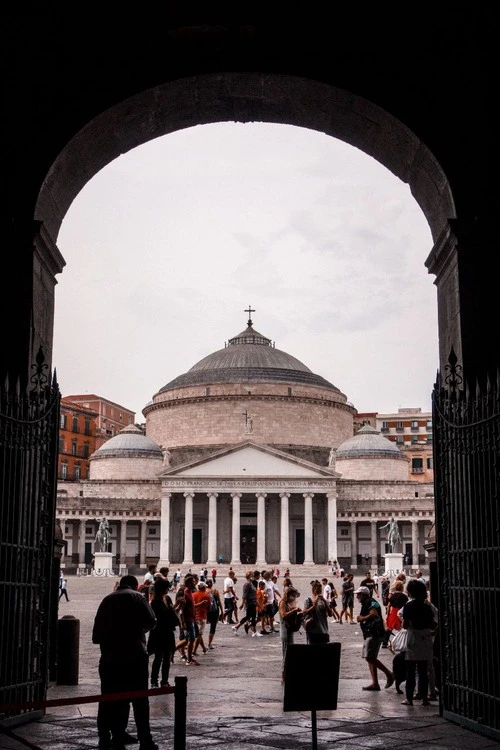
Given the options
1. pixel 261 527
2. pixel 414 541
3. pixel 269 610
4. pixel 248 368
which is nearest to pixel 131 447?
pixel 248 368

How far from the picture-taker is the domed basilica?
73.8 m

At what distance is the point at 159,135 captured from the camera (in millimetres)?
11812

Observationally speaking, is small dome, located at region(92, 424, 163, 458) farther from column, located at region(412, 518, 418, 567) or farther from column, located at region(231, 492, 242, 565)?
column, located at region(412, 518, 418, 567)

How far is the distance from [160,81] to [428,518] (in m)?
68.3

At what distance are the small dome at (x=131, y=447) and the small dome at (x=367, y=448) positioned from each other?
16701 millimetres

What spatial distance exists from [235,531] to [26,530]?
63.8 metres

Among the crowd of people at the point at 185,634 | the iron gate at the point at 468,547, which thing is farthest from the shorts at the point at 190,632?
the iron gate at the point at 468,547

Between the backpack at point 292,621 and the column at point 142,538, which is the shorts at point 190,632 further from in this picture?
the column at point 142,538

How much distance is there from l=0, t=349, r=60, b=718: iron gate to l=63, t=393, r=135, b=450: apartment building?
9943cm

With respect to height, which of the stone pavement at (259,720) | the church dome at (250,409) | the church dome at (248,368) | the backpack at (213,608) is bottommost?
the stone pavement at (259,720)

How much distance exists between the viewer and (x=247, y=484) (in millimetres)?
73750

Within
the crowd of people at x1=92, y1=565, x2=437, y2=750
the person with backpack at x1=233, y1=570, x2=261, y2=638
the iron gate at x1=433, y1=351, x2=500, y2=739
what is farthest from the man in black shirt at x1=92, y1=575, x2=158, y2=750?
the person with backpack at x1=233, y1=570, x2=261, y2=638

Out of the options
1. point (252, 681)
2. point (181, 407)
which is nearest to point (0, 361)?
point (252, 681)

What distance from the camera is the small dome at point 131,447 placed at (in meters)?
86.3
